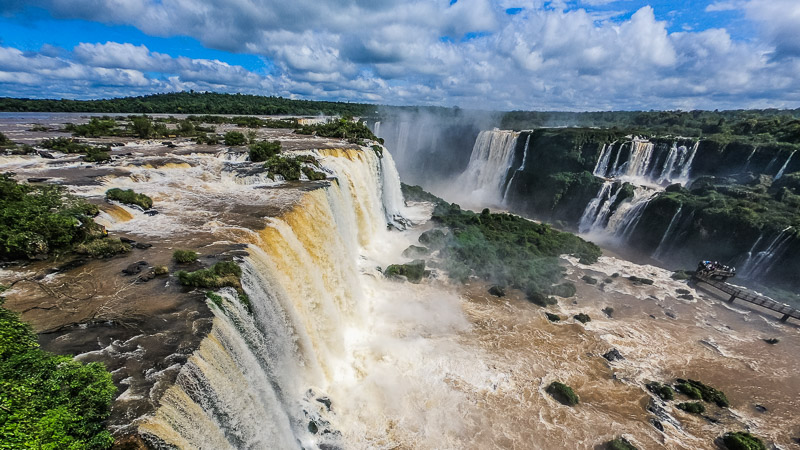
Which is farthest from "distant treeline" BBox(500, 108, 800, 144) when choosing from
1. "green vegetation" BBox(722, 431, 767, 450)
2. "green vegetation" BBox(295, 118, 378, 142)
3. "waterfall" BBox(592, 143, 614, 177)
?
"green vegetation" BBox(722, 431, 767, 450)

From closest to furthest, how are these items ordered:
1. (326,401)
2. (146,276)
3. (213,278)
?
(213,278), (146,276), (326,401)

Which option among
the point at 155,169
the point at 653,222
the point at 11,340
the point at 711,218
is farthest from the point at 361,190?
the point at 711,218

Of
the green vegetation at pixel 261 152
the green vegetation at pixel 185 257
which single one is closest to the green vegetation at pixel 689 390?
the green vegetation at pixel 185 257

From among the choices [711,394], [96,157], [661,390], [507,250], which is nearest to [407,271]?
[507,250]

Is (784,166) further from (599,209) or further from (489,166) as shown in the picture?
(489,166)

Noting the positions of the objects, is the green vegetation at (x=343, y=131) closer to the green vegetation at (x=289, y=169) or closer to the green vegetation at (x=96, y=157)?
the green vegetation at (x=289, y=169)

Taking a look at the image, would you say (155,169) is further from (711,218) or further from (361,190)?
(711,218)
